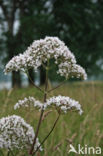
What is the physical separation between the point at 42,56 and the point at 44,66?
97mm

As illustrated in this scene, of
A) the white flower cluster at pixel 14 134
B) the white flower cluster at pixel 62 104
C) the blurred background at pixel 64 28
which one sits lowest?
the white flower cluster at pixel 14 134

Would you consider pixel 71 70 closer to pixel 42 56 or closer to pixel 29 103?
pixel 42 56

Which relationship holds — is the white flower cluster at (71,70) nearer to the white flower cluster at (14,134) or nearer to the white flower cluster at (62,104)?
the white flower cluster at (62,104)

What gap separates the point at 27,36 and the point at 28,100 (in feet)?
65.9

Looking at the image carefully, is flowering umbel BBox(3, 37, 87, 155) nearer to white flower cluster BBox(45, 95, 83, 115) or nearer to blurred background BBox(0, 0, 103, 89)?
white flower cluster BBox(45, 95, 83, 115)

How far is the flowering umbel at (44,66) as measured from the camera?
269 cm

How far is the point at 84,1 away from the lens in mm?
22906

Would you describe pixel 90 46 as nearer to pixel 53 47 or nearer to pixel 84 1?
pixel 84 1

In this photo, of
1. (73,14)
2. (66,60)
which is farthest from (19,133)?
(73,14)

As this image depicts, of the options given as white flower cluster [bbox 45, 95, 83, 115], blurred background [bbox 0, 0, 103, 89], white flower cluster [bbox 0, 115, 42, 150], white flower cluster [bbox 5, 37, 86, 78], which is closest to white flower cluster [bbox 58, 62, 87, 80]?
white flower cluster [bbox 5, 37, 86, 78]

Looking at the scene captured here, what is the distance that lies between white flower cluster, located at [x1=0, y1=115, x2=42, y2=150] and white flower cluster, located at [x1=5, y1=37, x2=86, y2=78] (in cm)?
47

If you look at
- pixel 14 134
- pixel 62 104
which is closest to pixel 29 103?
pixel 14 134

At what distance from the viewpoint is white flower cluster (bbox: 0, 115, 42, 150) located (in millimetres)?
2809

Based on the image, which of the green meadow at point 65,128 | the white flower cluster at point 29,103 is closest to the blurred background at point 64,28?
the green meadow at point 65,128
